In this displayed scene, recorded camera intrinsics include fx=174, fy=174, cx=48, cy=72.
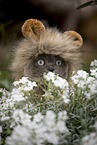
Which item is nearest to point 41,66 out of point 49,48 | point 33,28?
point 49,48

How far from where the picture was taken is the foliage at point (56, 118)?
1.90ft

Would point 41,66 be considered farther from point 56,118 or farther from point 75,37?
point 56,118

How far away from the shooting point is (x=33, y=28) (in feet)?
3.99

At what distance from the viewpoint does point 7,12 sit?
2.68 metres

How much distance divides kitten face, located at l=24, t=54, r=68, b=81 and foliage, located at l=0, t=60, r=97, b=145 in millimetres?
254

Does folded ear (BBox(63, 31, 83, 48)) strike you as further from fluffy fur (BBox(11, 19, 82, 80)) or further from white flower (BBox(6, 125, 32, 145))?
white flower (BBox(6, 125, 32, 145))

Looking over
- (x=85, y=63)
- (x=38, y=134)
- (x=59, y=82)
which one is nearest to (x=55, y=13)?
(x=85, y=63)

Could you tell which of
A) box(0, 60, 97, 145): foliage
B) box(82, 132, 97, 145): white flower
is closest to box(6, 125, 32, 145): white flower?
box(0, 60, 97, 145): foliage

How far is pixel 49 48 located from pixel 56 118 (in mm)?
551

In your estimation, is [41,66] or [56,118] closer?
[56,118]

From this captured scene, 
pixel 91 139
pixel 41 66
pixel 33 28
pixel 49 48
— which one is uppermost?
pixel 33 28

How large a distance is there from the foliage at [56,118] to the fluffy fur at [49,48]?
29 centimetres

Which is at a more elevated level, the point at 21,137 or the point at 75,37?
the point at 75,37

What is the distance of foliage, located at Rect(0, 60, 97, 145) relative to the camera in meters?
0.58
